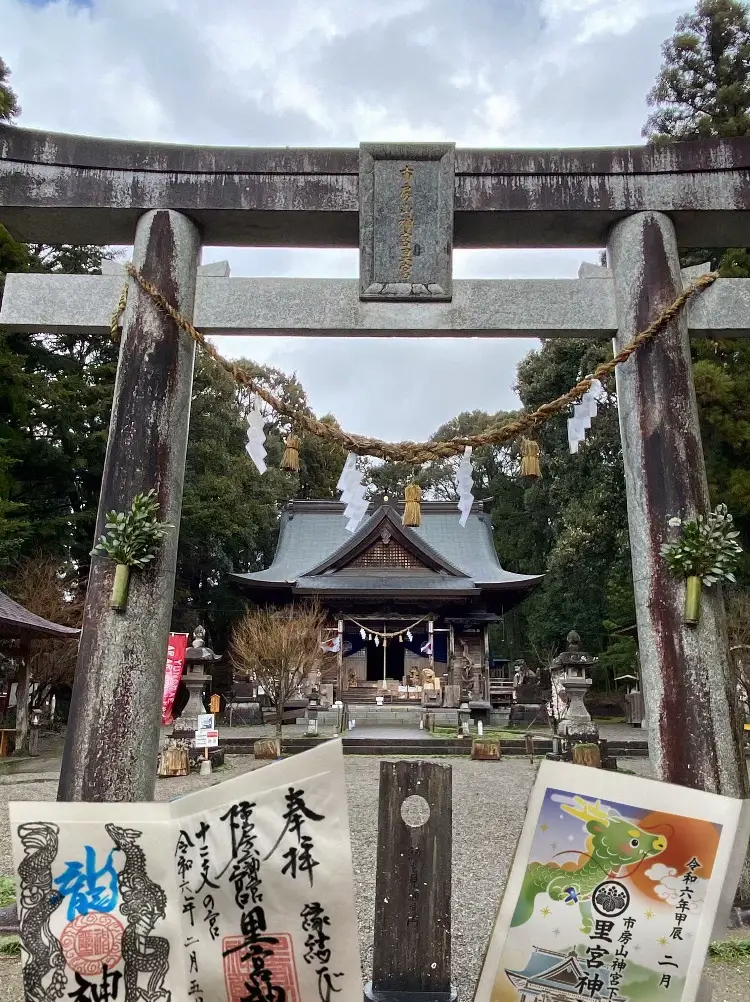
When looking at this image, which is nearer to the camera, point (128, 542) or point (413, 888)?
point (413, 888)

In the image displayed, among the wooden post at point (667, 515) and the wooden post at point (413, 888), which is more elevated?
the wooden post at point (667, 515)

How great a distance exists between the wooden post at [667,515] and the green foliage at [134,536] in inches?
131

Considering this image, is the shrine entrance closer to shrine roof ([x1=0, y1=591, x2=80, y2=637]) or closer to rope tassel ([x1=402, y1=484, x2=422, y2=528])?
shrine roof ([x1=0, y1=591, x2=80, y2=637])

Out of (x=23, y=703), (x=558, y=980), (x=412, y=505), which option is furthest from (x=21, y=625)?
(x=558, y=980)

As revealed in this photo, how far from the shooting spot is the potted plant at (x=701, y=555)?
14.8 feet

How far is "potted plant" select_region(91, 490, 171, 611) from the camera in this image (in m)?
4.55

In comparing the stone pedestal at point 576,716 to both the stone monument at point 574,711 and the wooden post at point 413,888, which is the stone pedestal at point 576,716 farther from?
the wooden post at point 413,888

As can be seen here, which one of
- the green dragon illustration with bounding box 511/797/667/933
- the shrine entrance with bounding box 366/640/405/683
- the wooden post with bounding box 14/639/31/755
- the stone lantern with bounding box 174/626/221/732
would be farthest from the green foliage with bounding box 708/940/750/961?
the shrine entrance with bounding box 366/640/405/683

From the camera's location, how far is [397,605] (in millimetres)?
21859

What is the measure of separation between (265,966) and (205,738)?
34.0 feet

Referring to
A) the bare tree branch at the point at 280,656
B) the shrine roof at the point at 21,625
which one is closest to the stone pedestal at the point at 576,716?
the bare tree branch at the point at 280,656

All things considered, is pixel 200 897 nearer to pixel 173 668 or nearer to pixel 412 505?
pixel 412 505

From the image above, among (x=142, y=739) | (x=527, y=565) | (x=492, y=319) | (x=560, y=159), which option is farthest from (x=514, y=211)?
(x=527, y=565)

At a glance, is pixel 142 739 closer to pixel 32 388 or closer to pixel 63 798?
pixel 63 798
